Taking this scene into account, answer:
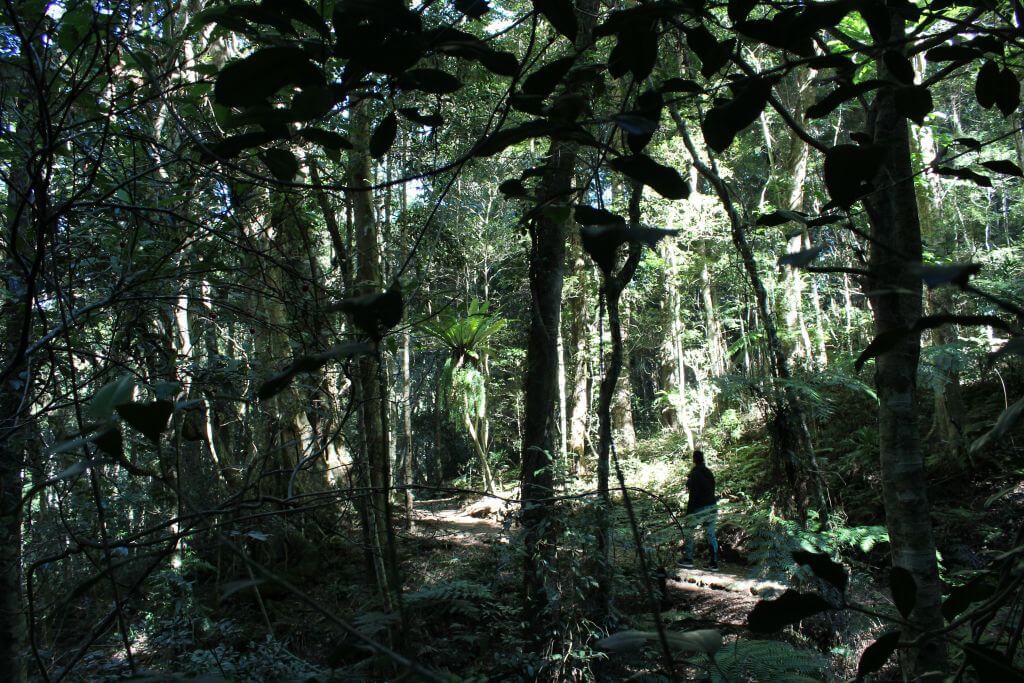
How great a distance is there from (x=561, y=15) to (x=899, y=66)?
2.00ft

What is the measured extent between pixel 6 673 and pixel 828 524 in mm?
5652

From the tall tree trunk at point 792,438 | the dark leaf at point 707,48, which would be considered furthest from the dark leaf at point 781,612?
the tall tree trunk at point 792,438

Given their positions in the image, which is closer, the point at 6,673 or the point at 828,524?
the point at 6,673

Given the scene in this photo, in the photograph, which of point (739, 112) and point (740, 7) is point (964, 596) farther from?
point (740, 7)

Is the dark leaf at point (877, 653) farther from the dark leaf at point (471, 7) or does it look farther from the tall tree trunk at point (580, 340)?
the tall tree trunk at point (580, 340)

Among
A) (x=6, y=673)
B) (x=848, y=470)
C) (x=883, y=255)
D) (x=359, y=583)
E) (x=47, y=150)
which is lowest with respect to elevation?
(x=359, y=583)

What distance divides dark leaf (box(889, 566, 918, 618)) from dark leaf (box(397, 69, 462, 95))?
866 mm

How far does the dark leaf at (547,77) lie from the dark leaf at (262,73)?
1.03 ft

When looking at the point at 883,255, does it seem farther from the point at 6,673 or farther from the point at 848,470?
the point at 848,470

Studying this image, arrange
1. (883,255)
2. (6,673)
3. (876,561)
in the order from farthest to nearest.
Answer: (876,561)
(6,673)
(883,255)

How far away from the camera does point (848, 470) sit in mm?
9234

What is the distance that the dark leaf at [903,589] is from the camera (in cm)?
80

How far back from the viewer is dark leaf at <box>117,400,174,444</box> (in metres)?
0.63

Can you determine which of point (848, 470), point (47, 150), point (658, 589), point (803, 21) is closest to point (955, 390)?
point (848, 470)
